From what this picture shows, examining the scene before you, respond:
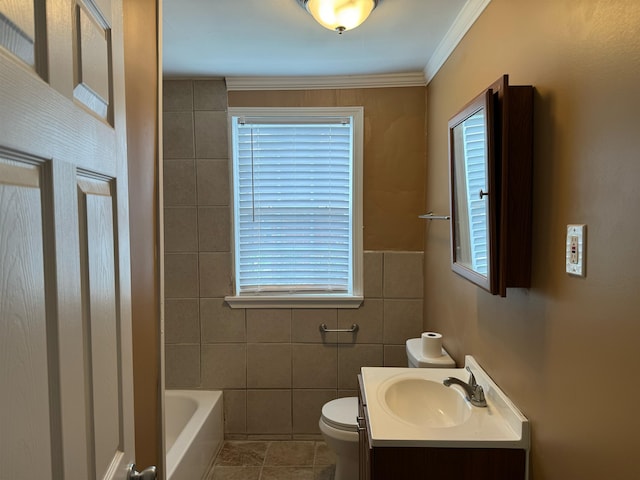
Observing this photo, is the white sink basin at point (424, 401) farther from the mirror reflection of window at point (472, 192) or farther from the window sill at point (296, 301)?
the window sill at point (296, 301)

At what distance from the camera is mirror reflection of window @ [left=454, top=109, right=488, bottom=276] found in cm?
136

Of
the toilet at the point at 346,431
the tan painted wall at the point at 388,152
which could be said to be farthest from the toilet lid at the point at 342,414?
the tan painted wall at the point at 388,152

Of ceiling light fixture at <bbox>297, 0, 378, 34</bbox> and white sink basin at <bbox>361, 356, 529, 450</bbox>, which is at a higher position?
ceiling light fixture at <bbox>297, 0, 378, 34</bbox>

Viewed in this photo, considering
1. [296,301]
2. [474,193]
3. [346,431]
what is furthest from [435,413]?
[296,301]

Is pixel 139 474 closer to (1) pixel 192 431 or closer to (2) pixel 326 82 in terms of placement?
(1) pixel 192 431

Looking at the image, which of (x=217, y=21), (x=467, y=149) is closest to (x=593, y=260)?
(x=467, y=149)

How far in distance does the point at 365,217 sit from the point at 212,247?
1.04 metres

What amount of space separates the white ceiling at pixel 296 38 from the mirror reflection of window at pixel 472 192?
56cm

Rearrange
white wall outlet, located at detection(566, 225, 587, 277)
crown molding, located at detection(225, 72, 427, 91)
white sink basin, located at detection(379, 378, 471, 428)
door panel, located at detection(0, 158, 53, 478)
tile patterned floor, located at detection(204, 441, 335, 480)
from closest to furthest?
door panel, located at detection(0, 158, 53, 478) → white wall outlet, located at detection(566, 225, 587, 277) → white sink basin, located at detection(379, 378, 471, 428) → tile patterned floor, located at detection(204, 441, 335, 480) → crown molding, located at detection(225, 72, 427, 91)

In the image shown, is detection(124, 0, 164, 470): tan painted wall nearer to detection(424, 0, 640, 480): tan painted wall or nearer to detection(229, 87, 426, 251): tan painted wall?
detection(424, 0, 640, 480): tan painted wall

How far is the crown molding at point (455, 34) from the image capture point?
1682 millimetres

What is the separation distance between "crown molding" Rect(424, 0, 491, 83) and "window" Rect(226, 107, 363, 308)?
57 cm

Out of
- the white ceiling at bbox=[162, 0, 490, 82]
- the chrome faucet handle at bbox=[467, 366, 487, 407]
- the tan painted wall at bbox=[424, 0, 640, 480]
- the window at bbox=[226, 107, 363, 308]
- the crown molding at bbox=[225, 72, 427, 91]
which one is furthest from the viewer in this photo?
the window at bbox=[226, 107, 363, 308]

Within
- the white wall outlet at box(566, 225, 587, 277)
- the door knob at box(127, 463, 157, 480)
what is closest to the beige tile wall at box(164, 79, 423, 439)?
the white wall outlet at box(566, 225, 587, 277)
